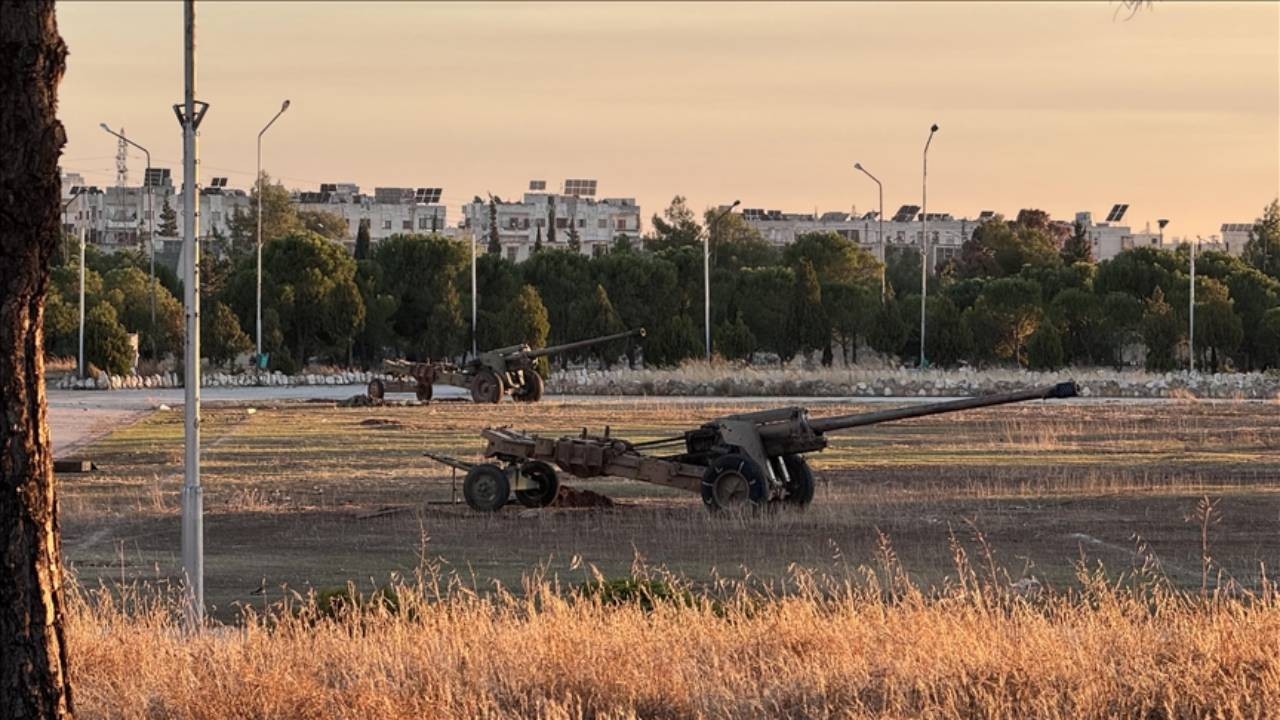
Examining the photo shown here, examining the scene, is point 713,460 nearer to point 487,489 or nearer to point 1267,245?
point 487,489

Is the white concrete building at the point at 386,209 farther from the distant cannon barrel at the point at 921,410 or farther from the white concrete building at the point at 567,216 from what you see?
the distant cannon barrel at the point at 921,410

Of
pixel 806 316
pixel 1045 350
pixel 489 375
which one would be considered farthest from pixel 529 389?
pixel 806 316

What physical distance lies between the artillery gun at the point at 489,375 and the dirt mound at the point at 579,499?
103 feet

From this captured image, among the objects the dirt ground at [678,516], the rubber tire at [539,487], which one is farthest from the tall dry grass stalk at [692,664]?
the rubber tire at [539,487]

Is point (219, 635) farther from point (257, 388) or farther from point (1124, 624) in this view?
point (257, 388)

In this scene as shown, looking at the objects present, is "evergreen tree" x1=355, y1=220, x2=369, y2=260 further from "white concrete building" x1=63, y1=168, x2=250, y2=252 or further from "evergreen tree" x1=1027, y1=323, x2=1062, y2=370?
"white concrete building" x1=63, y1=168, x2=250, y2=252

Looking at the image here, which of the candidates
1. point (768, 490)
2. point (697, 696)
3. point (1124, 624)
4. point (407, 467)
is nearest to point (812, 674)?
point (697, 696)

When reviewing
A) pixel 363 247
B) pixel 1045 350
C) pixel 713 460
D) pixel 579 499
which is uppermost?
pixel 363 247

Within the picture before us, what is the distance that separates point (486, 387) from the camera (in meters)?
56.4

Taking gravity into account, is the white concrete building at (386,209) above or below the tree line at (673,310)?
above

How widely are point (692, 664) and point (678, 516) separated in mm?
11782

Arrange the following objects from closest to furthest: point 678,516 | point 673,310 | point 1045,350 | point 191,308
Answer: point 191,308 → point 678,516 → point 1045,350 → point 673,310

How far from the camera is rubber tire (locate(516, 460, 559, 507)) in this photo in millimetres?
23953

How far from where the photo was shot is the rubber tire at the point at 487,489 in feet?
77.2
